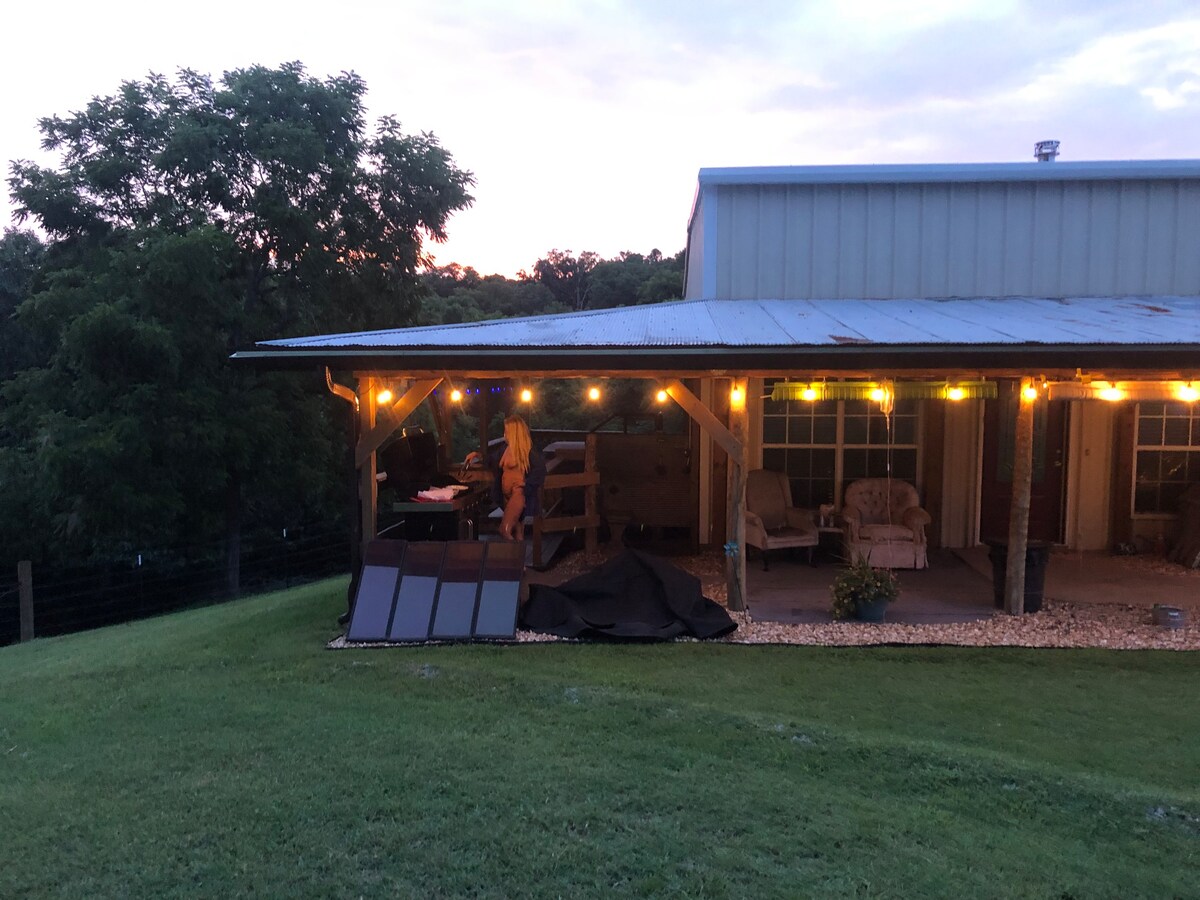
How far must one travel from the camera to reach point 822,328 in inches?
285

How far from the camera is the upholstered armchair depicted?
901 centimetres

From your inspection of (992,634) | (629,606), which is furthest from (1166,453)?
(629,606)

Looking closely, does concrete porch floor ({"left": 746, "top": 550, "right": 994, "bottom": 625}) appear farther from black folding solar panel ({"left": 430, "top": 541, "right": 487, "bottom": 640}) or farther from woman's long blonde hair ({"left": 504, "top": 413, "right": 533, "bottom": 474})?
woman's long blonde hair ({"left": 504, "top": 413, "right": 533, "bottom": 474})

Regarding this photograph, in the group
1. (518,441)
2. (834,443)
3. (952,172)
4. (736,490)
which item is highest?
(952,172)

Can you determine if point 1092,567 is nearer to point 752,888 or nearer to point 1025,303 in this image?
point 1025,303

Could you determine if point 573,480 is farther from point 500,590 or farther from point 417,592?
point 417,592

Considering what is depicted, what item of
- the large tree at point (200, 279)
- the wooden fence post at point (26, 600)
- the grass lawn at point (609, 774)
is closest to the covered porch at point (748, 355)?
the grass lawn at point (609, 774)

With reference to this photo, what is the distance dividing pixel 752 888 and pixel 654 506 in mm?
7718

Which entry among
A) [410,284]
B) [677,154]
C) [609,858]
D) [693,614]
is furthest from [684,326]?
[677,154]

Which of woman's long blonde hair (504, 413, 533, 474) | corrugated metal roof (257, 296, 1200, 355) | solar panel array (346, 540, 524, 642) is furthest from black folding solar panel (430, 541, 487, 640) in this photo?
corrugated metal roof (257, 296, 1200, 355)

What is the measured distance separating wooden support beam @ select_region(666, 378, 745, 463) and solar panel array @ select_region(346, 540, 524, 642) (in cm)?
182

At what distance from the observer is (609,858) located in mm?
3137

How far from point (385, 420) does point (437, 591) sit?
1499 mm

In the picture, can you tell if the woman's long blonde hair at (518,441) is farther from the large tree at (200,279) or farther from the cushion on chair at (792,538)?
the large tree at (200,279)
